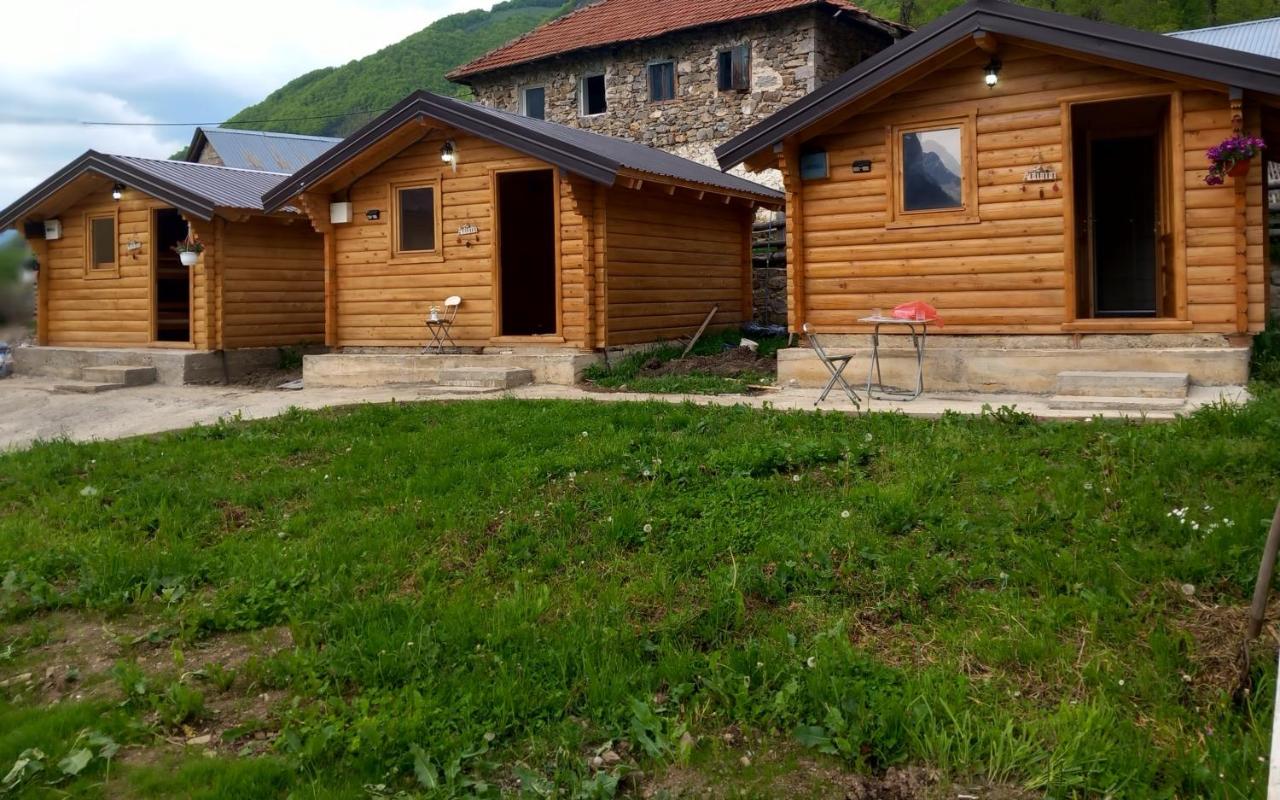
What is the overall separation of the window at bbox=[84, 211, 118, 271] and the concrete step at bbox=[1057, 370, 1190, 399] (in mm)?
15045

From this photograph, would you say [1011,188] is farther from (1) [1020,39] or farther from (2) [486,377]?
(2) [486,377]

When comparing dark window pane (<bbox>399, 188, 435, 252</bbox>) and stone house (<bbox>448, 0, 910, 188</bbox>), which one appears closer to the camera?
dark window pane (<bbox>399, 188, 435, 252</bbox>)

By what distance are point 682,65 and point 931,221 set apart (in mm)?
15313

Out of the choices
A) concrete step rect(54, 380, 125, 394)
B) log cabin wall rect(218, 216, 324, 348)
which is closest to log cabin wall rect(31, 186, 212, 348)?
log cabin wall rect(218, 216, 324, 348)

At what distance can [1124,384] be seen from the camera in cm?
866

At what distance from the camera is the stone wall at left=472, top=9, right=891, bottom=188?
22562 millimetres

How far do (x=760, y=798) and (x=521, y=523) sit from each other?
9.13 ft

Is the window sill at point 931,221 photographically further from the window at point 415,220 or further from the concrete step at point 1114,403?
the window at point 415,220

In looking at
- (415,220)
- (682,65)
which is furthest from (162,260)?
(682,65)

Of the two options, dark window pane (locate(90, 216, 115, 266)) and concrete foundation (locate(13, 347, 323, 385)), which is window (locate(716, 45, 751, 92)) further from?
dark window pane (locate(90, 216, 115, 266))

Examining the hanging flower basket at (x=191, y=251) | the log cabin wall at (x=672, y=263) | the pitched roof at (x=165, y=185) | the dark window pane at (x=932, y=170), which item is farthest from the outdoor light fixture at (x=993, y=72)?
the hanging flower basket at (x=191, y=251)

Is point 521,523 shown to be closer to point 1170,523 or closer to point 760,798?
point 760,798

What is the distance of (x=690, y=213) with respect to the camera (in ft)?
48.8

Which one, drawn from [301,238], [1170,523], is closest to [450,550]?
[1170,523]
